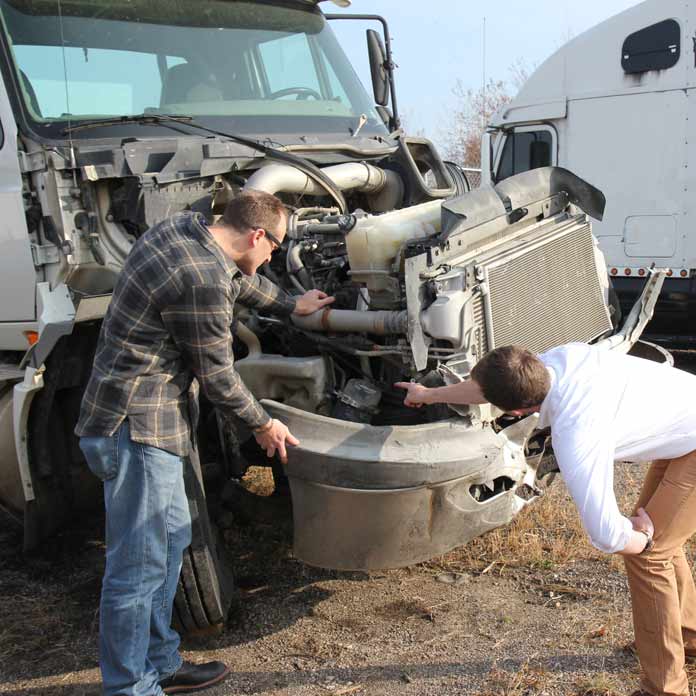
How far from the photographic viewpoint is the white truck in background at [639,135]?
7953 millimetres

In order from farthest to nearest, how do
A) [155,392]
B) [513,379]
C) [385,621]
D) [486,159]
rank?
[486,159] < [385,621] < [155,392] < [513,379]

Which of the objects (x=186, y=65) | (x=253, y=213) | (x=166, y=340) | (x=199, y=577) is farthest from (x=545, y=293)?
(x=186, y=65)

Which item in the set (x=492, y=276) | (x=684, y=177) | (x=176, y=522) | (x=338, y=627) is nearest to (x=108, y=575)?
(x=176, y=522)

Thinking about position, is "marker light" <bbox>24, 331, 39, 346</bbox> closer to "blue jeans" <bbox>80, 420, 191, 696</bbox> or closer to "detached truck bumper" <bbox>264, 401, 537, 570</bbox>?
"blue jeans" <bbox>80, 420, 191, 696</bbox>

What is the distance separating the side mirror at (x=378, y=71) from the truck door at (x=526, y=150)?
3914mm

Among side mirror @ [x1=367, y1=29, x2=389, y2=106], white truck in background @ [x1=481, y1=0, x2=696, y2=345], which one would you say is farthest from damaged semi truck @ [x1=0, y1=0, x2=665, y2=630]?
white truck in background @ [x1=481, y1=0, x2=696, y2=345]

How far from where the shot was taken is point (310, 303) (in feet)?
12.4

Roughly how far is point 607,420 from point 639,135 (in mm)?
6150

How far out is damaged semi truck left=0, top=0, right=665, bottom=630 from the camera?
333 centimetres

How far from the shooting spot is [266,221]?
9.99 feet

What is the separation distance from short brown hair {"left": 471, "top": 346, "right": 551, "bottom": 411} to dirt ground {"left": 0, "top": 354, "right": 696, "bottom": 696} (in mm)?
1107

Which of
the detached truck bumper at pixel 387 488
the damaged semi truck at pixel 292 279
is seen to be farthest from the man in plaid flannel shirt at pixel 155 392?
the damaged semi truck at pixel 292 279

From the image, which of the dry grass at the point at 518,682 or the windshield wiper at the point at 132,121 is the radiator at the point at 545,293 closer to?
the dry grass at the point at 518,682

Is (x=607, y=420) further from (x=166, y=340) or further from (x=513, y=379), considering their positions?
(x=166, y=340)
